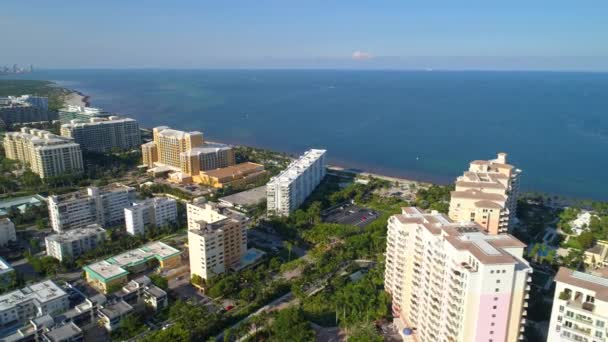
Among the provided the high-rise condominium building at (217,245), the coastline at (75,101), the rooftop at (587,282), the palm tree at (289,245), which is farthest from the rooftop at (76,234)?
the coastline at (75,101)

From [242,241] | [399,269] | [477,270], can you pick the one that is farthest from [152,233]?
[477,270]

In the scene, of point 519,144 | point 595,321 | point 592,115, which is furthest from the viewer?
point 592,115

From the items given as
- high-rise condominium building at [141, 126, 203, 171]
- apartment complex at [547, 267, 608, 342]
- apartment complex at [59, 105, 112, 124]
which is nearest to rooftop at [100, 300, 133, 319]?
apartment complex at [547, 267, 608, 342]

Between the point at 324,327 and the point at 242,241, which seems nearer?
the point at 324,327

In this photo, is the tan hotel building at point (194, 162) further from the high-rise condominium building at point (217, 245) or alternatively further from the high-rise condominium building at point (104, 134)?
the high-rise condominium building at point (217, 245)

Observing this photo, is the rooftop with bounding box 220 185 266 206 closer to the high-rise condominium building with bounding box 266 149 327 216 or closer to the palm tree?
the high-rise condominium building with bounding box 266 149 327 216

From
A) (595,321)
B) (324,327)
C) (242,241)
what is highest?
(595,321)

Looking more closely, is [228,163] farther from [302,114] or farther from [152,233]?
[302,114]

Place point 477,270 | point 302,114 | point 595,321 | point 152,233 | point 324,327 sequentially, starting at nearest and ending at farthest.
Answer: point 595,321 < point 477,270 < point 324,327 < point 152,233 < point 302,114
